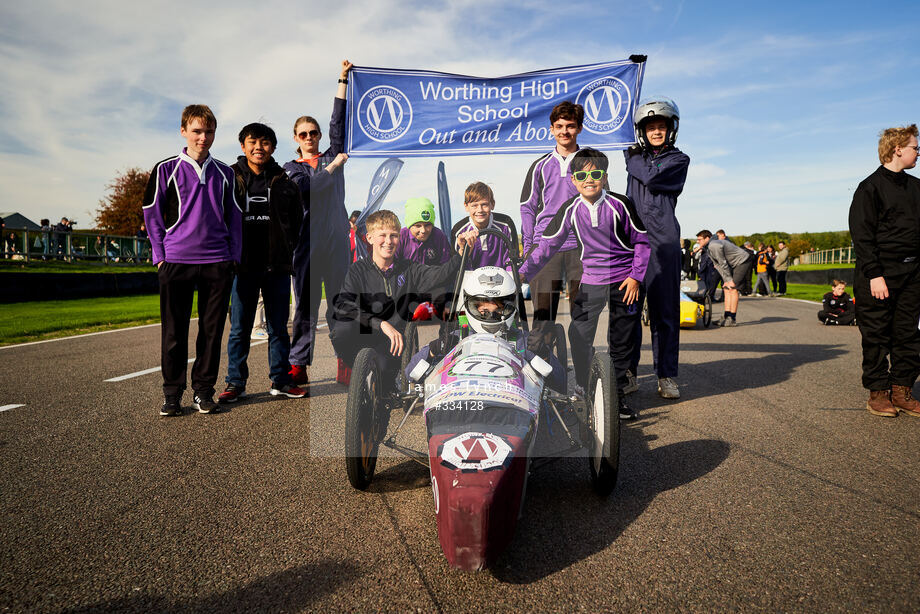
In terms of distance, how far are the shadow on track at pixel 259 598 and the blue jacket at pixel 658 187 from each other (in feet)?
13.2

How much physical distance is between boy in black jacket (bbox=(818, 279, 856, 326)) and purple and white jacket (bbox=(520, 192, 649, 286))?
8.16 metres

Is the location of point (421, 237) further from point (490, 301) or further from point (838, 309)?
point (838, 309)

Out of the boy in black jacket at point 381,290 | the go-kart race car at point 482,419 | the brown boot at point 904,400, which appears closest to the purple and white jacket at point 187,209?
the boy in black jacket at point 381,290

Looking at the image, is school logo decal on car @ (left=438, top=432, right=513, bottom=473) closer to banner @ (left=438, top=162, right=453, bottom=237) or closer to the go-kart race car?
the go-kart race car

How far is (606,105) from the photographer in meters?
6.57

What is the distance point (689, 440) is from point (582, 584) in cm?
209

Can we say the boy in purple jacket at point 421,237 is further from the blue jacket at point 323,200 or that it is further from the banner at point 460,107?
the banner at point 460,107

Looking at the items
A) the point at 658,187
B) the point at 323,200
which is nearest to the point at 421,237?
the point at 323,200

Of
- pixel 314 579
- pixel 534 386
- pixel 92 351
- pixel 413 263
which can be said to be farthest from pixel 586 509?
pixel 92 351

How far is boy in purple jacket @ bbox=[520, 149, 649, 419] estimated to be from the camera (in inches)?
172

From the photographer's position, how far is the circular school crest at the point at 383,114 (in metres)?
6.71

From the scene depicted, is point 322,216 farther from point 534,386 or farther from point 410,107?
point 534,386

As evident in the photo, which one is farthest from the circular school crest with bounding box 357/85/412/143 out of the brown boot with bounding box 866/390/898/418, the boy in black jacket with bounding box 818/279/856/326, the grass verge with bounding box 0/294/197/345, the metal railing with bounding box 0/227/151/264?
the metal railing with bounding box 0/227/151/264

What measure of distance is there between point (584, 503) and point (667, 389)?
251cm
